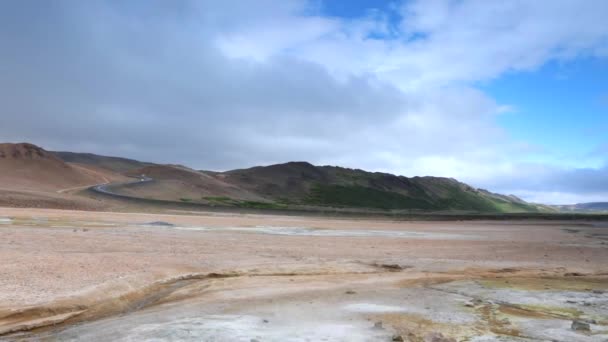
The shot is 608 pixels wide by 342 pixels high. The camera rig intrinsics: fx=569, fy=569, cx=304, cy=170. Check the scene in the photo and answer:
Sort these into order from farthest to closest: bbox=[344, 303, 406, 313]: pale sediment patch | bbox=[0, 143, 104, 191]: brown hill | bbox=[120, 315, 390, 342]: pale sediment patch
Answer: bbox=[0, 143, 104, 191]: brown hill → bbox=[344, 303, 406, 313]: pale sediment patch → bbox=[120, 315, 390, 342]: pale sediment patch

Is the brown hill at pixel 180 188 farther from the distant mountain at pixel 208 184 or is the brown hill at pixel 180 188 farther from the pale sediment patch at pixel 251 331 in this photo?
the pale sediment patch at pixel 251 331

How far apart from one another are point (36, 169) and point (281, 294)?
115 metres

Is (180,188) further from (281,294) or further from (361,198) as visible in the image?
(281,294)

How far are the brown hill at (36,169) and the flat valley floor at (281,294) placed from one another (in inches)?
3475

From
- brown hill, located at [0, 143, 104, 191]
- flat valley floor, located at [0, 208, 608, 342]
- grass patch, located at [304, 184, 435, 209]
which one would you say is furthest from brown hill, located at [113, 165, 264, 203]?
flat valley floor, located at [0, 208, 608, 342]

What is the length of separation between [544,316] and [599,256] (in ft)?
62.5

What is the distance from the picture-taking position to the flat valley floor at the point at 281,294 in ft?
36.8

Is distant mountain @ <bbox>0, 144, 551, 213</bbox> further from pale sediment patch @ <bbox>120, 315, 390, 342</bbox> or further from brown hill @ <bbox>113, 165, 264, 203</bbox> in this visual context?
pale sediment patch @ <bbox>120, 315, 390, 342</bbox>

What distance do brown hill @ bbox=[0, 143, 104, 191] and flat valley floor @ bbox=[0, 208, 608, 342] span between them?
290 ft

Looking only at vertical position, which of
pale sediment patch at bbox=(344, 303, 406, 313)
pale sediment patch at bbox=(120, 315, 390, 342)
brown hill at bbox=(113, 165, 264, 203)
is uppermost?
brown hill at bbox=(113, 165, 264, 203)

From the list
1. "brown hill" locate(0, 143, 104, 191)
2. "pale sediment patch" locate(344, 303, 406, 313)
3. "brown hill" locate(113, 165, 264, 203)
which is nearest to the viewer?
"pale sediment patch" locate(344, 303, 406, 313)

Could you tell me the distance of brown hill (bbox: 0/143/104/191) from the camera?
107 metres

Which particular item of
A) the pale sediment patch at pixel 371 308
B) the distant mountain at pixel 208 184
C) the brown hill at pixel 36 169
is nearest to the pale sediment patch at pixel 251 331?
the pale sediment patch at pixel 371 308

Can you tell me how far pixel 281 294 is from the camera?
15.7 m
